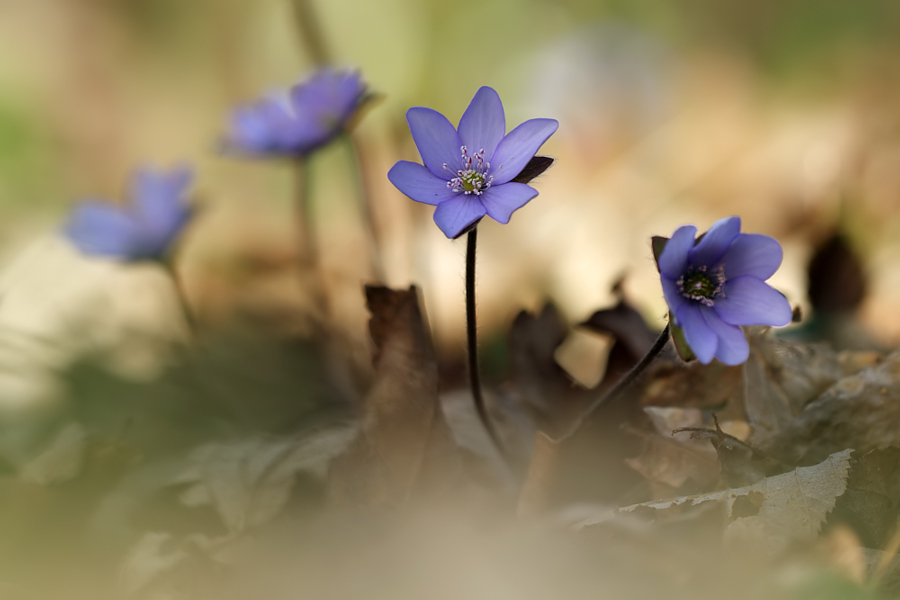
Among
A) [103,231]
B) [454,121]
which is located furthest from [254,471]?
[454,121]

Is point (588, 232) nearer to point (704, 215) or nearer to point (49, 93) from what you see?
point (704, 215)

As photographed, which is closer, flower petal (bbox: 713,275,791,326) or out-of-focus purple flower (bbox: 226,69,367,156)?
flower petal (bbox: 713,275,791,326)

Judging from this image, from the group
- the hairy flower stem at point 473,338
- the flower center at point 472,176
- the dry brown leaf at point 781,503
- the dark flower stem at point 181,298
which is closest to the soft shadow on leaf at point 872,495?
the dry brown leaf at point 781,503

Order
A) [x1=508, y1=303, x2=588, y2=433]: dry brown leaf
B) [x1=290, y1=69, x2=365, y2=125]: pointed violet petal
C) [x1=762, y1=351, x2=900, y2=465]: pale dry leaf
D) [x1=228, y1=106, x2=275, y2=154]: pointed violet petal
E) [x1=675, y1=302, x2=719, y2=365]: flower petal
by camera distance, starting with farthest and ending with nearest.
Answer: [x1=228, y1=106, x2=275, y2=154]: pointed violet petal → [x1=290, y1=69, x2=365, y2=125]: pointed violet petal → [x1=508, y1=303, x2=588, y2=433]: dry brown leaf → [x1=762, y1=351, x2=900, y2=465]: pale dry leaf → [x1=675, y1=302, x2=719, y2=365]: flower petal

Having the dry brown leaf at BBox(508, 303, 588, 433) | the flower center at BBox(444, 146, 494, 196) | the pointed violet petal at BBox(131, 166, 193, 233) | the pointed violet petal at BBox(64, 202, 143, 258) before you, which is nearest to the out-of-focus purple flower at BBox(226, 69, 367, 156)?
the pointed violet petal at BBox(131, 166, 193, 233)

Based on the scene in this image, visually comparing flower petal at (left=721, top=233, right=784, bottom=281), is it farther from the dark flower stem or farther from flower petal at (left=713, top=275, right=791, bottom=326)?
the dark flower stem

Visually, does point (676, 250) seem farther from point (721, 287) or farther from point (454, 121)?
point (454, 121)

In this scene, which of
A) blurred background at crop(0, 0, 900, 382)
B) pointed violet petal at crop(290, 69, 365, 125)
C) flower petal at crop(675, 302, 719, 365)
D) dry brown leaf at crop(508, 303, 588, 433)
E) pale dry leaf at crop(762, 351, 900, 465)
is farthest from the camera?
blurred background at crop(0, 0, 900, 382)
